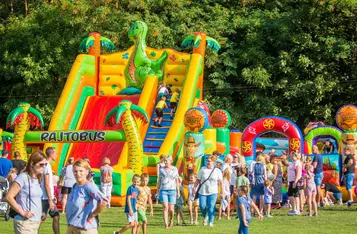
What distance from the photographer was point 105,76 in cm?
2753

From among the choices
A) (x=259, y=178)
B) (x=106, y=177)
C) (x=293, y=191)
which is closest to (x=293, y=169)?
(x=293, y=191)

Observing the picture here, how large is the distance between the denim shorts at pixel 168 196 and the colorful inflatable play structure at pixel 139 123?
10.3 feet

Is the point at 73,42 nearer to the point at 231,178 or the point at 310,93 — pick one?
the point at 310,93

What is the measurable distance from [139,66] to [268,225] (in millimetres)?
12260

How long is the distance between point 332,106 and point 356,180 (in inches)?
558

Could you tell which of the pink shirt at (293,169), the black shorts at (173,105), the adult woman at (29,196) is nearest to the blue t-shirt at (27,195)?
the adult woman at (29,196)

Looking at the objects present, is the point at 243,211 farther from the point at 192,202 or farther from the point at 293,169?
the point at 293,169

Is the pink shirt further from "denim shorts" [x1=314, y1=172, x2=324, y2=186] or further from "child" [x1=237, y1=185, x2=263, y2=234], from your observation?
"child" [x1=237, y1=185, x2=263, y2=234]

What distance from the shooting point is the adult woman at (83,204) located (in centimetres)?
839

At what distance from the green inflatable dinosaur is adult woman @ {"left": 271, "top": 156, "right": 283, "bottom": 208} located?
830 cm

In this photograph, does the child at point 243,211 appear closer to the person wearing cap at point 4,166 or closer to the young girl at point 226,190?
the young girl at point 226,190

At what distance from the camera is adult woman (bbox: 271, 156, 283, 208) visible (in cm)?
1881

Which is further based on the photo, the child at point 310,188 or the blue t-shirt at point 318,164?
the blue t-shirt at point 318,164

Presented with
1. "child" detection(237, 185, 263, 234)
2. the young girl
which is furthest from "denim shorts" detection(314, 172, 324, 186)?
"child" detection(237, 185, 263, 234)
